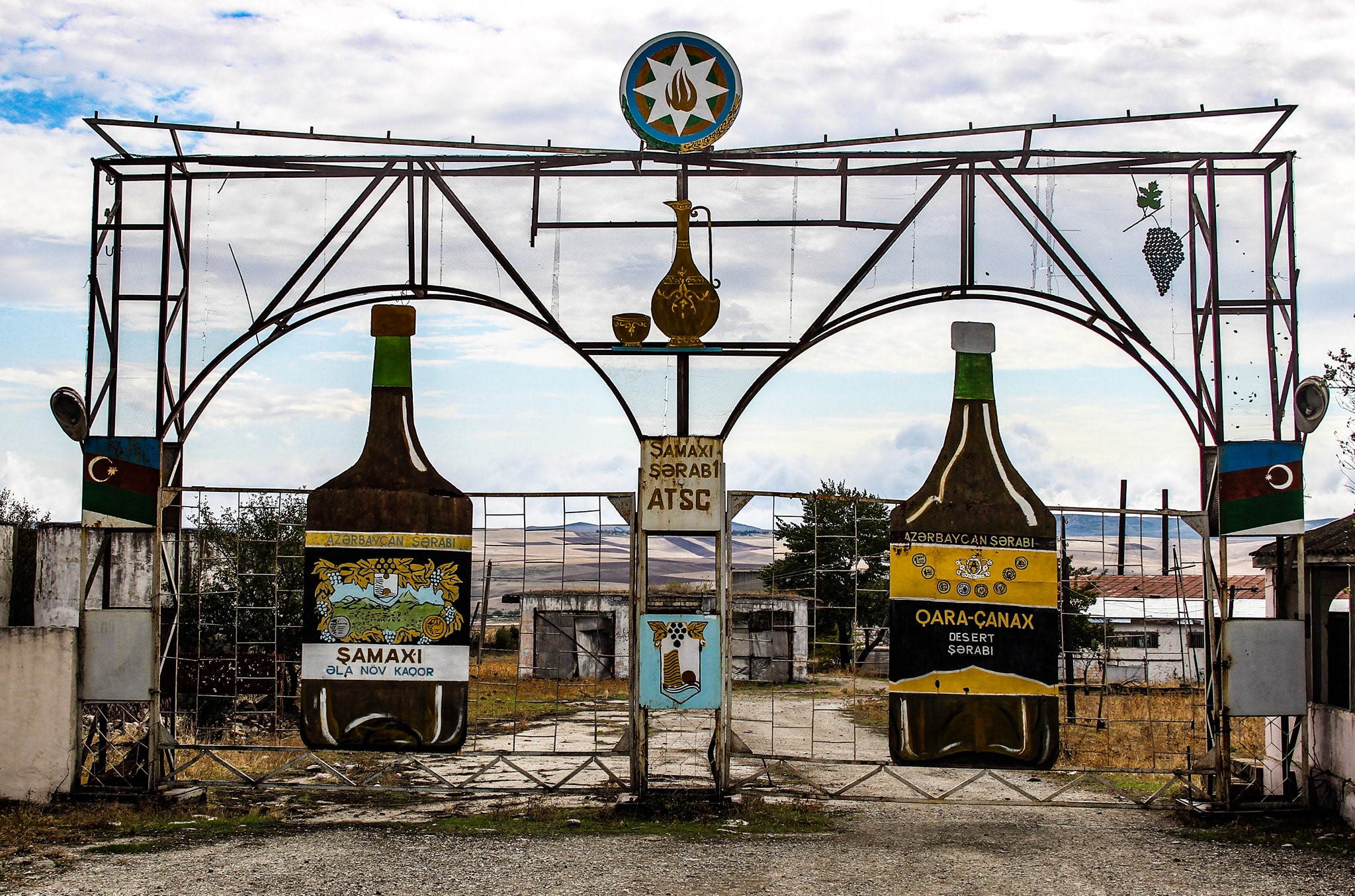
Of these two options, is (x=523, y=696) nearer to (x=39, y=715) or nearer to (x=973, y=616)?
(x=39, y=715)

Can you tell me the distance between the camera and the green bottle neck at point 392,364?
12547 millimetres

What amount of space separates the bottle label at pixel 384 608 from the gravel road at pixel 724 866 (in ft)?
5.62

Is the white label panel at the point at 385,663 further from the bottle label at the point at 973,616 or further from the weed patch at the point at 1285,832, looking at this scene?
the weed patch at the point at 1285,832

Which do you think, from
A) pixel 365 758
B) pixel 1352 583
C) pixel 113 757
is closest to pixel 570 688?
pixel 365 758

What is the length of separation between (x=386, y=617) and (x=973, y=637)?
636 centimetres

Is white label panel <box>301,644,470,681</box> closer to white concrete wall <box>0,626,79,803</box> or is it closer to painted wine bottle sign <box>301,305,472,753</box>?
painted wine bottle sign <box>301,305,472,753</box>

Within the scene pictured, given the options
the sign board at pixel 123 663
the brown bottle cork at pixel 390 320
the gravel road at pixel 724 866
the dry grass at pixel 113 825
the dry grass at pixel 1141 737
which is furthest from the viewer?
the dry grass at pixel 1141 737

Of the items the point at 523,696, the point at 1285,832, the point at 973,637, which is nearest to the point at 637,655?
the point at 973,637

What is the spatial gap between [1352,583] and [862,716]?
14152 millimetres

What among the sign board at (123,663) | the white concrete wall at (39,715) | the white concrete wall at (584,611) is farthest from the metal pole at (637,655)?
the white concrete wall at (584,611)

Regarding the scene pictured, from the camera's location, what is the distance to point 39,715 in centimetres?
1210

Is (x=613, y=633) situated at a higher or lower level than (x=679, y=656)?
lower

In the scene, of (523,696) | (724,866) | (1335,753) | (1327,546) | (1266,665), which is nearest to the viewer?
(724,866)

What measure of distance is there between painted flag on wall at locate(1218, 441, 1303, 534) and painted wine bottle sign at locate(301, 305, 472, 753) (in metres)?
8.34
